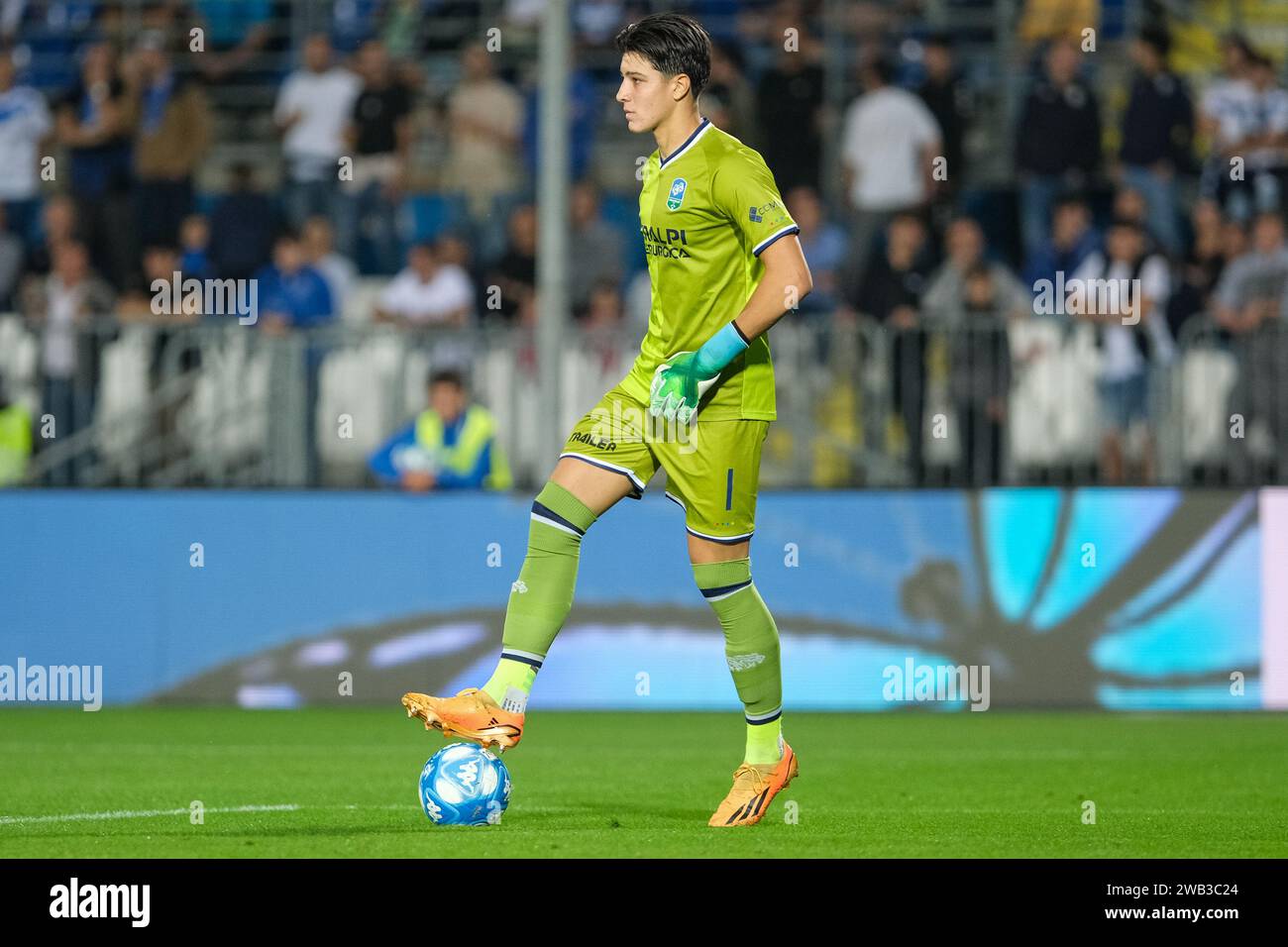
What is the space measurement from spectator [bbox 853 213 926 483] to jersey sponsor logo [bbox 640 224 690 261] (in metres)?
6.04

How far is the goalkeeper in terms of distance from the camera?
7.54 m

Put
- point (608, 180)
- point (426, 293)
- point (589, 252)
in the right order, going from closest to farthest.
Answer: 1. point (426, 293)
2. point (589, 252)
3. point (608, 180)

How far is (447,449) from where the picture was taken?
13.7 meters

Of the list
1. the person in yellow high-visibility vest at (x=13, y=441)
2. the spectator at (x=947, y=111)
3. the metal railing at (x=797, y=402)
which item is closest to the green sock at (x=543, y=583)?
the metal railing at (x=797, y=402)

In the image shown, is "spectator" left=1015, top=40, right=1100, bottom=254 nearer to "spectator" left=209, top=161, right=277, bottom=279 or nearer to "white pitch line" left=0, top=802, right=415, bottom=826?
"spectator" left=209, top=161, right=277, bottom=279

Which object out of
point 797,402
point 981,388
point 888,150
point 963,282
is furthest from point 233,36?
point 981,388

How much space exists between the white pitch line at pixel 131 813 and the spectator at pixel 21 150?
10651 mm

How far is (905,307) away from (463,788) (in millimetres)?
8068

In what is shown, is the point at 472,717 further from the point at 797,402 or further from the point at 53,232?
the point at 53,232

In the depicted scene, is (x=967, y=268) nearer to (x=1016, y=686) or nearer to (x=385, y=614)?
(x=1016, y=686)

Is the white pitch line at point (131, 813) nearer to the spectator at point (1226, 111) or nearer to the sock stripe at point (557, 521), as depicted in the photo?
the sock stripe at point (557, 521)

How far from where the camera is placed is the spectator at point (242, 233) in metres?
16.3

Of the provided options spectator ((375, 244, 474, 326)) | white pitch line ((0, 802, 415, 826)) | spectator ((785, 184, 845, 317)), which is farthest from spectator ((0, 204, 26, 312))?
white pitch line ((0, 802, 415, 826))

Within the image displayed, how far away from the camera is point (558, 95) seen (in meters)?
13.6
